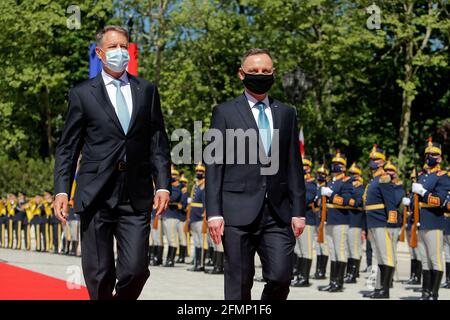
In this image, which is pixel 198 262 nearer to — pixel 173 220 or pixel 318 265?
pixel 173 220

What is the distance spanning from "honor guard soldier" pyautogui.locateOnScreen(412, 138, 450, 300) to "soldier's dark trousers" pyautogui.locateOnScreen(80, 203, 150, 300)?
277 inches

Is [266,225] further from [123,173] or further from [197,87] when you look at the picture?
[197,87]

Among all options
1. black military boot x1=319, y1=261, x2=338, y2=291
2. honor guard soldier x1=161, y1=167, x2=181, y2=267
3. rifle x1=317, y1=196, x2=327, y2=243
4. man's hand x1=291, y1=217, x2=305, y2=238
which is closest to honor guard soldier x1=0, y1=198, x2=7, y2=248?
honor guard soldier x1=161, y1=167, x2=181, y2=267

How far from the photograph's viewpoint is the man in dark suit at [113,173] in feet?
20.9

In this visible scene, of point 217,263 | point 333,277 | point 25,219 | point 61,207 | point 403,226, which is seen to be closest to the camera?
point 61,207

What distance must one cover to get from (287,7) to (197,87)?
18.1 ft

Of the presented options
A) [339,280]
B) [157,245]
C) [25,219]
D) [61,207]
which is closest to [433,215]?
[339,280]

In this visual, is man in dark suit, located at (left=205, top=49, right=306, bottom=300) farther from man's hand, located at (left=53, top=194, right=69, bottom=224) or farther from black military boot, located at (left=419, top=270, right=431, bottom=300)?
black military boot, located at (left=419, top=270, right=431, bottom=300)

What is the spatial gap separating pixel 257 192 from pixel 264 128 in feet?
1.49

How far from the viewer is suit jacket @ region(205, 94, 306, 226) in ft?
21.7

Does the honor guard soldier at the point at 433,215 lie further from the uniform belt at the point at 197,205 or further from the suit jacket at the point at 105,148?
the suit jacket at the point at 105,148

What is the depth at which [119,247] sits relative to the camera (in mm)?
6453

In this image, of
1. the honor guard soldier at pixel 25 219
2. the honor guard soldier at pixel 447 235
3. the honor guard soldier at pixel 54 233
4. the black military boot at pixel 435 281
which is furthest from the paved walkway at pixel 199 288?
the honor guard soldier at pixel 25 219

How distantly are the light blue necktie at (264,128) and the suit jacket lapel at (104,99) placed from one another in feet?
3.20
